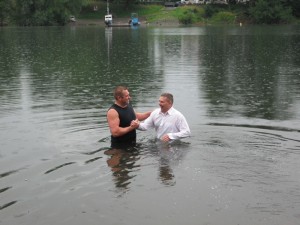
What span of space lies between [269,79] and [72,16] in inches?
3563

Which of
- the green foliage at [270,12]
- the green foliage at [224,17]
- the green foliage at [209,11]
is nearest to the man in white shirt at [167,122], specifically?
the green foliage at [270,12]

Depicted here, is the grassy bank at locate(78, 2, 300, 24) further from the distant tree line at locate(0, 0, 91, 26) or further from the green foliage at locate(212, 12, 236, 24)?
the distant tree line at locate(0, 0, 91, 26)

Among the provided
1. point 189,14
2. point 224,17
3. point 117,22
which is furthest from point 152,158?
point 117,22

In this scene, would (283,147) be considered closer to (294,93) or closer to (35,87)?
(294,93)

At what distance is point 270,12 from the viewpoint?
10650cm

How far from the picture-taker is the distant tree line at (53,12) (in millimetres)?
104188

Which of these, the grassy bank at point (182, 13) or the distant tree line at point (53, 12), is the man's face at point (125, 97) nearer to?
the distant tree line at point (53, 12)

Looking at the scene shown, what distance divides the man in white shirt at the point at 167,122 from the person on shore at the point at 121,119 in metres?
0.27

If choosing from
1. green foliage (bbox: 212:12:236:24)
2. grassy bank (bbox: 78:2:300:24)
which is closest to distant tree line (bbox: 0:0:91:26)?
grassy bank (bbox: 78:2:300:24)

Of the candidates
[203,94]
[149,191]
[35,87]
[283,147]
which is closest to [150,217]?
[149,191]

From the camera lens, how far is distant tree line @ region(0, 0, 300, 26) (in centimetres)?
10419

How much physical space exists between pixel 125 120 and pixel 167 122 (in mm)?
975

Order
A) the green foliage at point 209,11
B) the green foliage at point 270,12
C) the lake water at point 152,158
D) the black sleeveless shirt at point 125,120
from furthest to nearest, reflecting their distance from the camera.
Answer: the green foliage at point 209,11 → the green foliage at point 270,12 → the black sleeveless shirt at point 125,120 → the lake water at point 152,158

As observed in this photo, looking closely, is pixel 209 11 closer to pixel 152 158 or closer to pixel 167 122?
pixel 167 122
